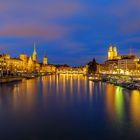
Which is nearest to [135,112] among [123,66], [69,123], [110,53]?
[69,123]

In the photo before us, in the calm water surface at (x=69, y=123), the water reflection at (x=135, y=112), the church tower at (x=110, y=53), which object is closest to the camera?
the calm water surface at (x=69, y=123)

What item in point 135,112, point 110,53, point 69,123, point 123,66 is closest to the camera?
point 69,123

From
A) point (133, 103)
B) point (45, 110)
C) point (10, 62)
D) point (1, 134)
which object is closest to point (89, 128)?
point (1, 134)

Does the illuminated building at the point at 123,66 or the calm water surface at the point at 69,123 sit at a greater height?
the illuminated building at the point at 123,66

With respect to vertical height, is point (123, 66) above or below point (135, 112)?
above

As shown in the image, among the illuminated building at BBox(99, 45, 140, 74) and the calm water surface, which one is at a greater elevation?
the illuminated building at BBox(99, 45, 140, 74)

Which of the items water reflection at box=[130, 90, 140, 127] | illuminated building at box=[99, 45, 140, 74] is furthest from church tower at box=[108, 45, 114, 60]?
water reflection at box=[130, 90, 140, 127]

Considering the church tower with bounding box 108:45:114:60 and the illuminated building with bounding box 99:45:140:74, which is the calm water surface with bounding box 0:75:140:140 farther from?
the church tower with bounding box 108:45:114:60

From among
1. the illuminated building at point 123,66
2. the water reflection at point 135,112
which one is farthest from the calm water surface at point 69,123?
the illuminated building at point 123,66

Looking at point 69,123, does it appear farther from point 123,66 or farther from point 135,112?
point 123,66

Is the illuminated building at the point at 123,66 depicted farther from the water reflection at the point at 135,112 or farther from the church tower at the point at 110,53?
the water reflection at the point at 135,112

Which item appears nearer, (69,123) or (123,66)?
(69,123)

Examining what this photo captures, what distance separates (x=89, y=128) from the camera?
16.7 meters

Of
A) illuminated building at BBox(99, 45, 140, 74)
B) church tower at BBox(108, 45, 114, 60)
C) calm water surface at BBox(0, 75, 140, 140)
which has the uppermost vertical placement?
church tower at BBox(108, 45, 114, 60)
